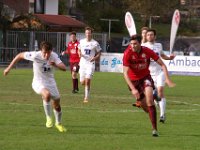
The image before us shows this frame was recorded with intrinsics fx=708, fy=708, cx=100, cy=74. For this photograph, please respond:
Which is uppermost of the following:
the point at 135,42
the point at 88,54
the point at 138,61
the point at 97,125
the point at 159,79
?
the point at 135,42

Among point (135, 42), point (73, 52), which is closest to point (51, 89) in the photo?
point (135, 42)

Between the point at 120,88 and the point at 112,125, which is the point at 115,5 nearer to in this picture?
the point at 120,88

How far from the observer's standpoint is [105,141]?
12.4 metres

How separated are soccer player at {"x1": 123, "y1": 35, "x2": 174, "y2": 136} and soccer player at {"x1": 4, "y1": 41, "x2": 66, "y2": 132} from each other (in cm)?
140

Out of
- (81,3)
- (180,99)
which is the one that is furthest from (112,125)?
(81,3)

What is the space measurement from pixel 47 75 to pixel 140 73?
202cm

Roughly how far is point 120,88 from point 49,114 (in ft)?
49.8

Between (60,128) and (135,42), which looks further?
(60,128)

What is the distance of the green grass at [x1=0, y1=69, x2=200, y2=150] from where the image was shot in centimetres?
1197

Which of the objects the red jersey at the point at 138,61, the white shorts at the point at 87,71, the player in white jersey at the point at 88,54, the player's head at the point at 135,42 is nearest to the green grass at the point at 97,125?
the white shorts at the point at 87,71

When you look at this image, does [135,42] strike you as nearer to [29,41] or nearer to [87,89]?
[87,89]

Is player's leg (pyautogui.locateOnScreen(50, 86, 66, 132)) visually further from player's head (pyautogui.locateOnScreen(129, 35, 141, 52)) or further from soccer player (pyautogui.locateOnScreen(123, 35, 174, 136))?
player's head (pyautogui.locateOnScreen(129, 35, 141, 52))

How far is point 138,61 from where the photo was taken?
13.5 meters

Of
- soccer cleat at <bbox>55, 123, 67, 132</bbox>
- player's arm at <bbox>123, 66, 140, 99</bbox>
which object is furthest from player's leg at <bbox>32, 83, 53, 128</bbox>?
player's arm at <bbox>123, 66, 140, 99</bbox>
